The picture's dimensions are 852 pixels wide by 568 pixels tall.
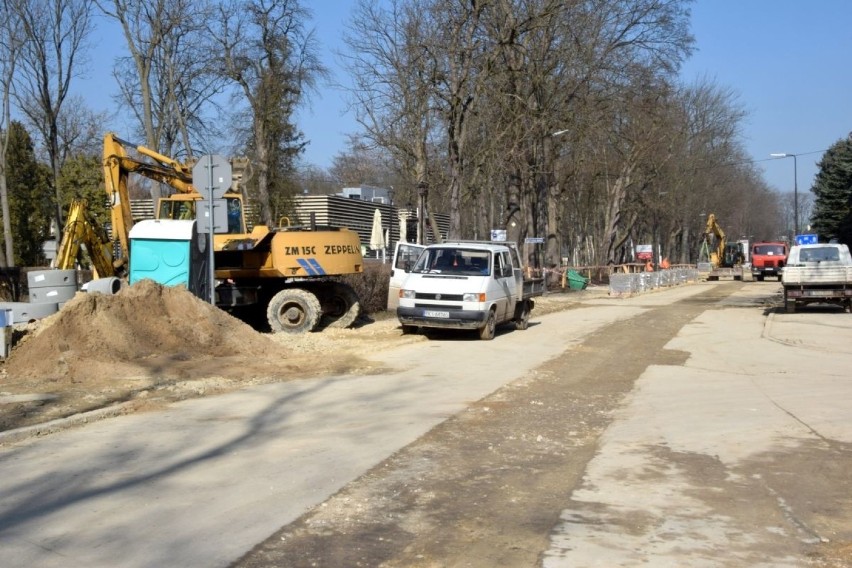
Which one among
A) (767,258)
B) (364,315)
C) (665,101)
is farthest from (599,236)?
(364,315)

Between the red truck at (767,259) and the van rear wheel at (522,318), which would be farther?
the red truck at (767,259)

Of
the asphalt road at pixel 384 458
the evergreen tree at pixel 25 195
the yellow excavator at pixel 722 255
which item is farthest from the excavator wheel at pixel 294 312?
the yellow excavator at pixel 722 255

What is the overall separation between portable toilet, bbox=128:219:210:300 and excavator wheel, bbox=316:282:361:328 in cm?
386

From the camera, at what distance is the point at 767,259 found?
6106 centimetres

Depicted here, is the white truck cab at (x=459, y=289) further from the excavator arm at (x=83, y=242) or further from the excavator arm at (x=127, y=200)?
the excavator arm at (x=83, y=242)

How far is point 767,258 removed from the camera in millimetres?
61156

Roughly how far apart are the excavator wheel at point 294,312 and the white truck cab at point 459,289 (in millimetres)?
1847

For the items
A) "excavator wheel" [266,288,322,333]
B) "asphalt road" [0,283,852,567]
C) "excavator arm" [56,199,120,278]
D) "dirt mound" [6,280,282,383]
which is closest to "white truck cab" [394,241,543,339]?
"excavator wheel" [266,288,322,333]

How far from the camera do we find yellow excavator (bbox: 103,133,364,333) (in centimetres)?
1864

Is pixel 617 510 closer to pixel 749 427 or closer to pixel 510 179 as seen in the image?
pixel 749 427

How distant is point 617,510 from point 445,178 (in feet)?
92.4

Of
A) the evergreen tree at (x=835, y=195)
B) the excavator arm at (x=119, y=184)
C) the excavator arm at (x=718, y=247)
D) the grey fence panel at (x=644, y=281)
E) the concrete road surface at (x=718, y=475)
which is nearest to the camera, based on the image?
the concrete road surface at (x=718, y=475)

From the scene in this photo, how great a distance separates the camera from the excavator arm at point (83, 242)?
17438 millimetres

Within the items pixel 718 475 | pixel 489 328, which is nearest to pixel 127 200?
pixel 489 328
